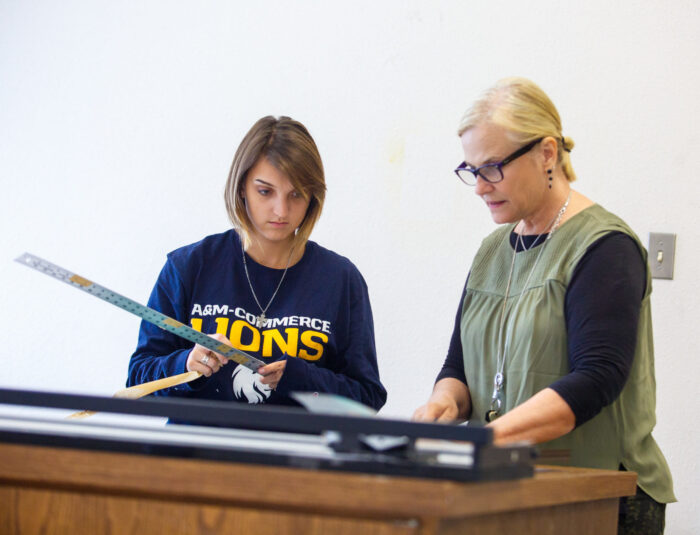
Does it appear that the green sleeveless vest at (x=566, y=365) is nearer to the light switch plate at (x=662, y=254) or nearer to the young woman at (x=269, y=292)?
the young woman at (x=269, y=292)

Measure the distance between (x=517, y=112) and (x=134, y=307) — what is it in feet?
2.11

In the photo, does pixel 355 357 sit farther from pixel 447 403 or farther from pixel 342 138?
pixel 342 138

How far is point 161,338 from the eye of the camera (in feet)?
5.31

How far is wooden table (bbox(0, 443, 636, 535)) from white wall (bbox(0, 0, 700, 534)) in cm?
144

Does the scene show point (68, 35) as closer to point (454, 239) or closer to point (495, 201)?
point (454, 239)

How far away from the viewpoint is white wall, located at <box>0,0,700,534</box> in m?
2.06

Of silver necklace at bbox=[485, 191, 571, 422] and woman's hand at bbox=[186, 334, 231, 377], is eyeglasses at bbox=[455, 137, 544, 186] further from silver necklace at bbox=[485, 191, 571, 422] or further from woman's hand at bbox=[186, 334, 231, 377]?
woman's hand at bbox=[186, 334, 231, 377]

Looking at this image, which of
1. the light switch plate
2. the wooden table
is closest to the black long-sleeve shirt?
the wooden table

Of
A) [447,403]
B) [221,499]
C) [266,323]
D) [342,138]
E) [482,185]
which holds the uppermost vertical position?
[342,138]

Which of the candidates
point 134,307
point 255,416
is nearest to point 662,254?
point 134,307

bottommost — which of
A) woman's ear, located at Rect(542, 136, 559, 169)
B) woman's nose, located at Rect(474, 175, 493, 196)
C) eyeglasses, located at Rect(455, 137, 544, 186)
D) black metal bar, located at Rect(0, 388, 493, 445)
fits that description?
black metal bar, located at Rect(0, 388, 493, 445)

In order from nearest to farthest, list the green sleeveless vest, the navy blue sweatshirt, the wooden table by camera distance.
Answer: the wooden table, the green sleeveless vest, the navy blue sweatshirt

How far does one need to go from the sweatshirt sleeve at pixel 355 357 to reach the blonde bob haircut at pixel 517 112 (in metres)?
0.48

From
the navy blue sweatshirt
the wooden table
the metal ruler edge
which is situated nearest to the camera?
the wooden table
